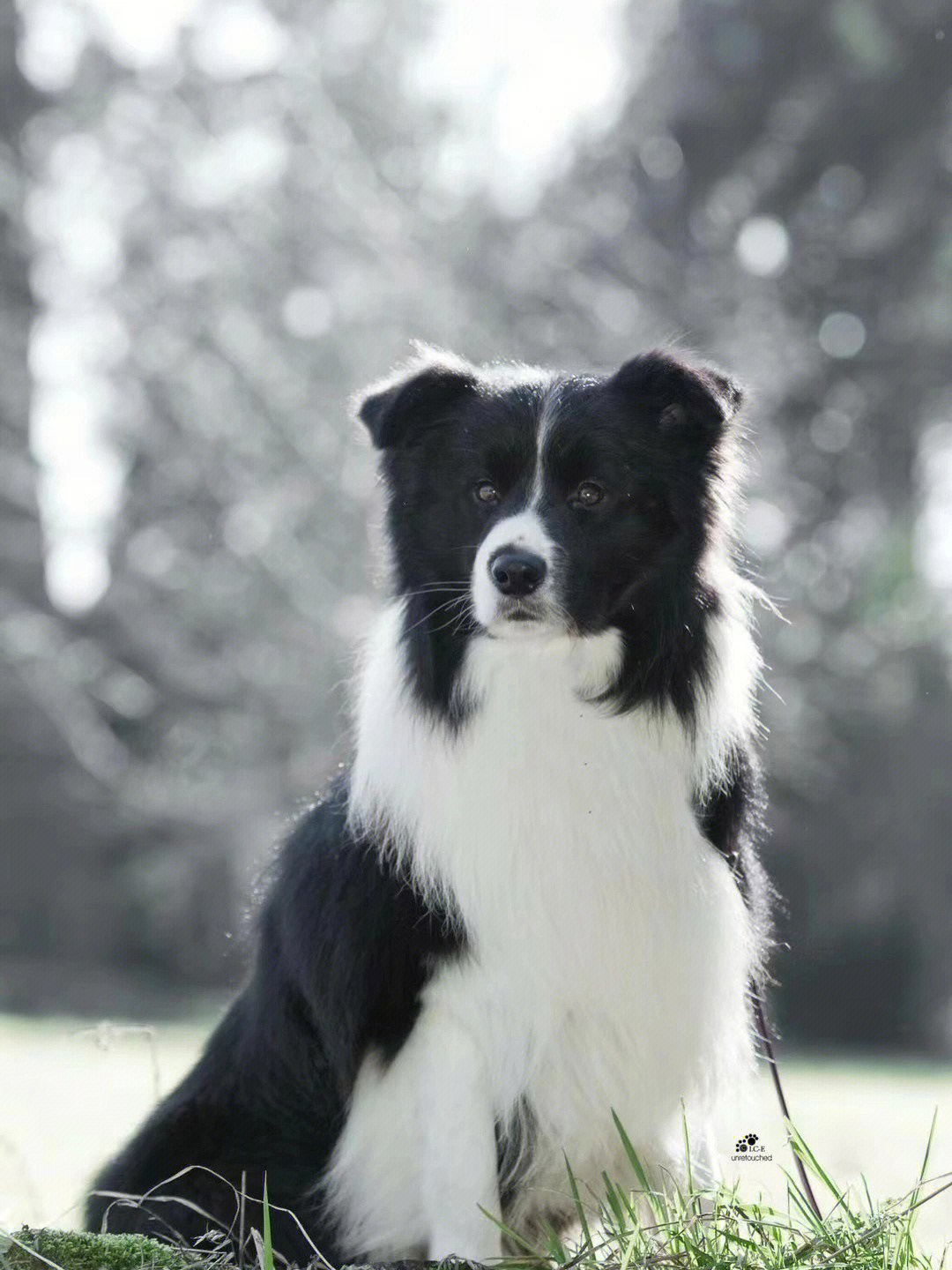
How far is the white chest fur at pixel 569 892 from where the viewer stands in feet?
12.2

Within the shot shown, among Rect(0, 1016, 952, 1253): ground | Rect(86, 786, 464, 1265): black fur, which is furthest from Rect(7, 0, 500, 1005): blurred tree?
Rect(86, 786, 464, 1265): black fur

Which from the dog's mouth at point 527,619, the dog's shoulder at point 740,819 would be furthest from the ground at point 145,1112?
the dog's mouth at point 527,619

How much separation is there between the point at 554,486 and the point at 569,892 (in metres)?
0.98

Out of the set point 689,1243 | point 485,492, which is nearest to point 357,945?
point 689,1243

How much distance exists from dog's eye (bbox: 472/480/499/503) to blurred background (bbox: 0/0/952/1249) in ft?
48.1

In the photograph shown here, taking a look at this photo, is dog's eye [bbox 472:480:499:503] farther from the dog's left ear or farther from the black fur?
the black fur

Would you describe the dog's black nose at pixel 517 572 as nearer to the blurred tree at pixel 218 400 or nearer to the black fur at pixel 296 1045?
the black fur at pixel 296 1045

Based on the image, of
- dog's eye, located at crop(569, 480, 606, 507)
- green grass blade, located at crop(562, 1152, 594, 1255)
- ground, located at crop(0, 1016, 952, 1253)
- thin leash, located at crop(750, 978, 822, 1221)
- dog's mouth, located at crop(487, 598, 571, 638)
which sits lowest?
ground, located at crop(0, 1016, 952, 1253)

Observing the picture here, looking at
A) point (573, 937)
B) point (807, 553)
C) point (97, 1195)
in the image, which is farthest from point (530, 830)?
point (807, 553)

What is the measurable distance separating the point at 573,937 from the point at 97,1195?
145cm

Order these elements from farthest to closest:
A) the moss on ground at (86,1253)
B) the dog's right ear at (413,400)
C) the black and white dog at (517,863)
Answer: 1. the dog's right ear at (413,400)
2. the black and white dog at (517,863)
3. the moss on ground at (86,1253)

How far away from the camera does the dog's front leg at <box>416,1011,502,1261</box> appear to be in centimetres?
365

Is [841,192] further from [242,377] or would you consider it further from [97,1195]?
[97,1195]

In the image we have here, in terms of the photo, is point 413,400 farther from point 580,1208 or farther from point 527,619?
point 580,1208
